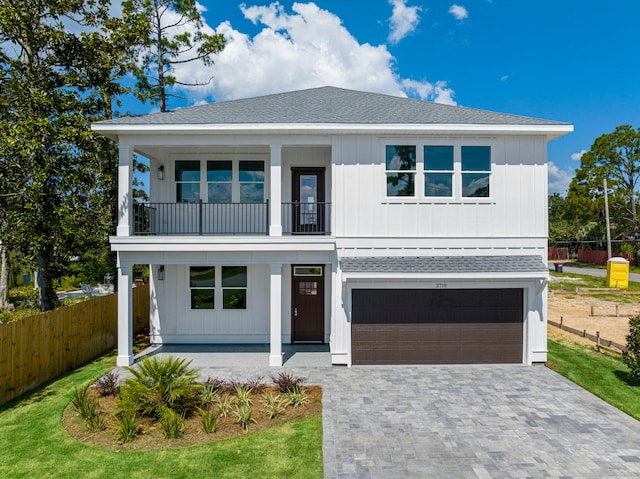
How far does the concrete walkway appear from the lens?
567cm

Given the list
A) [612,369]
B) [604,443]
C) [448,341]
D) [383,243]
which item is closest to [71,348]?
[383,243]

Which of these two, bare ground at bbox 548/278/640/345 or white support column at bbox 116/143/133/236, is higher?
white support column at bbox 116/143/133/236

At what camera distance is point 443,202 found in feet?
33.0

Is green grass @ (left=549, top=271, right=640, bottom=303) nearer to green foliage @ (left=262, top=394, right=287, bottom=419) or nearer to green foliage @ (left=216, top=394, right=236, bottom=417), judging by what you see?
green foliage @ (left=262, top=394, right=287, bottom=419)

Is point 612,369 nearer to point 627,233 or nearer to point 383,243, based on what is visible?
point 383,243

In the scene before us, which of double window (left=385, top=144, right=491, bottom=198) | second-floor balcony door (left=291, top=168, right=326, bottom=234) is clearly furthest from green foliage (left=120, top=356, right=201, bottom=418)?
double window (left=385, top=144, right=491, bottom=198)

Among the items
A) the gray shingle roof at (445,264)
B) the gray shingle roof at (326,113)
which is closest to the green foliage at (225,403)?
the gray shingle roof at (445,264)

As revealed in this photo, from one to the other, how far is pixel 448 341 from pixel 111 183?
450 inches

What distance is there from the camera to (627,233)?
40219 mm

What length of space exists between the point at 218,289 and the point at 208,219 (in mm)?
2207

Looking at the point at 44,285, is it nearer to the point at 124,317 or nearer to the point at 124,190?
the point at 124,317

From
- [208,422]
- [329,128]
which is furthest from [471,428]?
[329,128]

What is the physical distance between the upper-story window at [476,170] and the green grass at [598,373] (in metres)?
4.96

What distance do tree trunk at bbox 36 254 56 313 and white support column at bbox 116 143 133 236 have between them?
3420 millimetres
